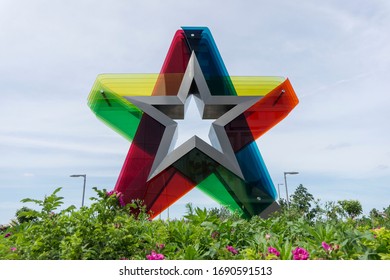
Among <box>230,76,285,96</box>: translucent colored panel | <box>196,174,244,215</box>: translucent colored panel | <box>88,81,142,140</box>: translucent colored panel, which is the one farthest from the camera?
<box>230,76,285,96</box>: translucent colored panel

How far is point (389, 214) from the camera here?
5.41 metres

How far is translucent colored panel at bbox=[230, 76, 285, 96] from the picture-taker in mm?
11148

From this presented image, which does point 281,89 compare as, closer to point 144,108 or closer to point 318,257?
point 144,108

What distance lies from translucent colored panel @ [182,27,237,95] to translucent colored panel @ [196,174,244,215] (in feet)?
9.52

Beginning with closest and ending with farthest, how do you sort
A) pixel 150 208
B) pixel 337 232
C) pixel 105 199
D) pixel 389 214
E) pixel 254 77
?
pixel 337 232 < pixel 105 199 < pixel 389 214 < pixel 150 208 < pixel 254 77

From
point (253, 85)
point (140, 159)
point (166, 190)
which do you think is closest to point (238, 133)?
point (253, 85)

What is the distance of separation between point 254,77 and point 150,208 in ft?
18.1

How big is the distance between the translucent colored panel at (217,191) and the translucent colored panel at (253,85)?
118 inches

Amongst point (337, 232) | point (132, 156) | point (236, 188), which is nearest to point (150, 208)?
point (132, 156)

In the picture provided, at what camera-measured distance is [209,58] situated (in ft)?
36.4

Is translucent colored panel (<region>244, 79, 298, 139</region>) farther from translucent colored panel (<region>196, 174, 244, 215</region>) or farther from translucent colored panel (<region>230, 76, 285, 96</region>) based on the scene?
translucent colored panel (<region>196, 174, 244, 215</region>)

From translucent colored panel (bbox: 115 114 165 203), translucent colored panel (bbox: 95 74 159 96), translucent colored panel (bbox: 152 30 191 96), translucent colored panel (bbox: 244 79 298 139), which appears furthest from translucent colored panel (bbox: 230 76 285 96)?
translucent colored panel (bbox: 115 114 165 203)

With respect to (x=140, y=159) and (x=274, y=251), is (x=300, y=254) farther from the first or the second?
(x=140, y=159)
